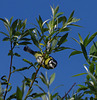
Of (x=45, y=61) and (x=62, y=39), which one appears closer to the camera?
(x=45, y=61)

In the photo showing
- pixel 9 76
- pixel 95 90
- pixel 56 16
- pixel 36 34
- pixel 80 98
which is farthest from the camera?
pixel 56 16

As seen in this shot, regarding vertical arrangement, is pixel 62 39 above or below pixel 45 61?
above

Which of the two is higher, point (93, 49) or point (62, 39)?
point (62, 39)

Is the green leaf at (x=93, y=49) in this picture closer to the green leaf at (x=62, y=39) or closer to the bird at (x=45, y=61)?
the green leaf at (x=62, y=39)

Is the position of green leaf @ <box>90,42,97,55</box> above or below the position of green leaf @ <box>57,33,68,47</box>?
below

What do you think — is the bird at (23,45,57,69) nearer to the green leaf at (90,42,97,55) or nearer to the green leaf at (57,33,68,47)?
the green leaf at (57,33,68,47)

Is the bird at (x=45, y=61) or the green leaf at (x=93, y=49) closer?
the bird at (x=45, y=61)

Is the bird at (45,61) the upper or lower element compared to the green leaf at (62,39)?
lower

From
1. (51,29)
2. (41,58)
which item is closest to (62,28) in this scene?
(51,29)

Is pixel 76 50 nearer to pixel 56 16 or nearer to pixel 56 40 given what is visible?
pixel 56 40

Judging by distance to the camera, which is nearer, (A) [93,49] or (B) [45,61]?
(B) [45,61]

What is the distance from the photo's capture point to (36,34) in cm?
247

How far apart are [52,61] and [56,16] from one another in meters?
0.66

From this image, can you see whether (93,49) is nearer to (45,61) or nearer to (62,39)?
(62,39)
